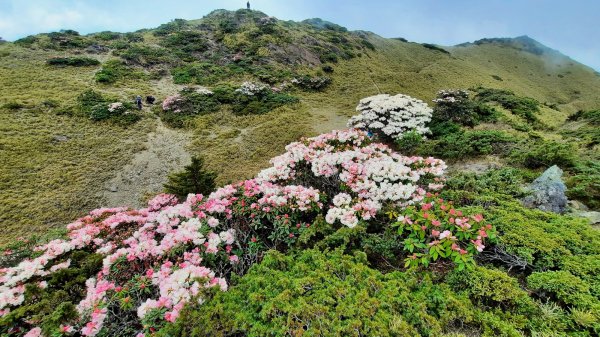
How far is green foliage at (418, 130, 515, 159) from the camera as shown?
28.7 ft

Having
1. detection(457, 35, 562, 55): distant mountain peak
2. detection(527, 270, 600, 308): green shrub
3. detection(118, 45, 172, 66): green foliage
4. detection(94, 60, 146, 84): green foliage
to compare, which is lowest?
detection(527, 270, 600, 308): green shrub

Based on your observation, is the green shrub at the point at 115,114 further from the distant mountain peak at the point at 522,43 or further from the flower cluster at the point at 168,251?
the distant mountain peak at the point at 522,43

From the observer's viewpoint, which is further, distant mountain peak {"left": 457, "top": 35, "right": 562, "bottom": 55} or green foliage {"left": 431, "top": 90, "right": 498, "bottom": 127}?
distant mountain peak {"left": 457, "top": 35, "right": 562, "bottom": 55}

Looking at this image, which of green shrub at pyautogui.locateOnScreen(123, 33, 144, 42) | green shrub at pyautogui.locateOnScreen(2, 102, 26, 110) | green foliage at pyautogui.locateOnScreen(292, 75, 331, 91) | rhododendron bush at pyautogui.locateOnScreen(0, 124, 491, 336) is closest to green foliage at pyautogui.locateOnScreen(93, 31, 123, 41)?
green shrub at pyautogui.locateOnScreen(123, 33, 144, 42)

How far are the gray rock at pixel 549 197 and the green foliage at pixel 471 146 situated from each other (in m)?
3.60

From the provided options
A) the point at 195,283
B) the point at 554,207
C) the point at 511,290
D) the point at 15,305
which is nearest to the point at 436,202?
the point at 511,290

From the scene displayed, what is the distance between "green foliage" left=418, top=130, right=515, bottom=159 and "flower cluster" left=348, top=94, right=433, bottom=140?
1814 millimetres

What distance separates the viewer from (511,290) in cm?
296

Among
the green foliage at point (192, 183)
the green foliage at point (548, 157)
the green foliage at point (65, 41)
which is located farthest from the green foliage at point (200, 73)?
the green foliage at point (548, 157)

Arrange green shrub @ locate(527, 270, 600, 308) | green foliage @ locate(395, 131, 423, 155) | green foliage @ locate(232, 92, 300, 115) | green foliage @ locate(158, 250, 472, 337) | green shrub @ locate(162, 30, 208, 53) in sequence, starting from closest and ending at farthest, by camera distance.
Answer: green foliage @ locate(158, 250, 472, 337), green shrub @ locate(527, 270, 600, 308), green foliage @ locate(395, 131, 423, 155), green foliage @ locate(232, 92, 300, 115), green shrub @ locate(162, 30, 208, 53)

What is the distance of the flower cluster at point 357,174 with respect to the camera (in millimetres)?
4418

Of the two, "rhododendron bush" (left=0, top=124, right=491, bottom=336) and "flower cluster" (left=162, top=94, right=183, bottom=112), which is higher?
"flower cluster" (left=162, top=94, right=183, bottom=112)

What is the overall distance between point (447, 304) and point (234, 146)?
40.6ft

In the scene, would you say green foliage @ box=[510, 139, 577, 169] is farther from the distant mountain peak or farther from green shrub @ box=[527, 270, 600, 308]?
the distant mountain peak
